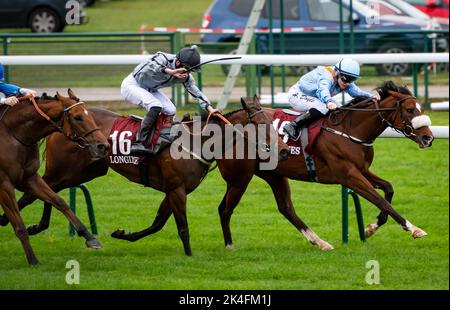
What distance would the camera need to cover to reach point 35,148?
31.0 ft

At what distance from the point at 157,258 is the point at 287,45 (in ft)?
27.7

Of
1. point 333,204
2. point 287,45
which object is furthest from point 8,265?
point 287,45

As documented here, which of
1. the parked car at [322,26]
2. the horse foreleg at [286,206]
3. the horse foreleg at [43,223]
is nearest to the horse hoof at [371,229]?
the horse foreleg at [286,206]

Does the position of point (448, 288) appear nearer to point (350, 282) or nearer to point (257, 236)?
point (350, 282)

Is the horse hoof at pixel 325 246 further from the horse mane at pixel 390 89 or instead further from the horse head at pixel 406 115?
the horse mane at pixel 390 89

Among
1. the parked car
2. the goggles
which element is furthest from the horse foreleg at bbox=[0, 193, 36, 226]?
the parked car

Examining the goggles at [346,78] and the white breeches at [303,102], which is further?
the white breeches at [303,102]

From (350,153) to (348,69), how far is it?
2.42 ft

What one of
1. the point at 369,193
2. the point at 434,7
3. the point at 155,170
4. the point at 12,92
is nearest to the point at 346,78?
the point at 369,193

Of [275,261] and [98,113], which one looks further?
[98,113]

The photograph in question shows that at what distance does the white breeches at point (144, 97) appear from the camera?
387 inches

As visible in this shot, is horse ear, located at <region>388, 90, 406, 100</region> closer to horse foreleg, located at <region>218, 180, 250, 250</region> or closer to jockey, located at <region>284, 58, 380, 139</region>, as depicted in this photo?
jockey, located at <region>284, 58, 380, 139</region>

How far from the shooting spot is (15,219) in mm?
9227

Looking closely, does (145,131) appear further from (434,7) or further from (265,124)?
(434,7)
